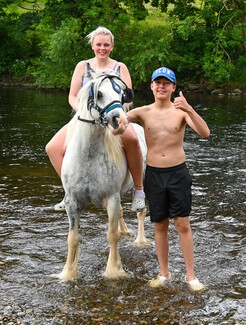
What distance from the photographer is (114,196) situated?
6.06 m

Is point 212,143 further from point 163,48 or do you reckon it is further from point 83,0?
point 83,0

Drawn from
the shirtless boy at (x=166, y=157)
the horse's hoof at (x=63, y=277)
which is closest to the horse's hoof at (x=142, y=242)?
the horse's hoof at (x=63, y=277)

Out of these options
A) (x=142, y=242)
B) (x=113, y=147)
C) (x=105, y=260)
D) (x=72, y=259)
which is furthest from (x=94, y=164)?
(x=142, y=242)

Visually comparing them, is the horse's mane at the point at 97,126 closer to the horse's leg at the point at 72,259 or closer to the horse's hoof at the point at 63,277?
the horse's leg at the point at 72,259

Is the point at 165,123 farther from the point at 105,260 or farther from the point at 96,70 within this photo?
the point at 105,260

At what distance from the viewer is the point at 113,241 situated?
6316 millimetres

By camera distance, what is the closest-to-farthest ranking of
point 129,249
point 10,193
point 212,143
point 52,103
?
point 129,249 → point 10,193 → point 212,143 → point 52,103

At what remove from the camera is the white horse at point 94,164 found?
533cm

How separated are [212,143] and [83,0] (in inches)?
903

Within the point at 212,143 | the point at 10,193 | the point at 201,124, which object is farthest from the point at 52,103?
the point at 201,124

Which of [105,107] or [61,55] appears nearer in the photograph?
[105,107]

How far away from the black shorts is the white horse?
0.53 metres

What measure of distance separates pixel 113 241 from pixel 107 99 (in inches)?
79.6

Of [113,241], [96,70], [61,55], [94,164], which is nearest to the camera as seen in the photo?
[94,164]
